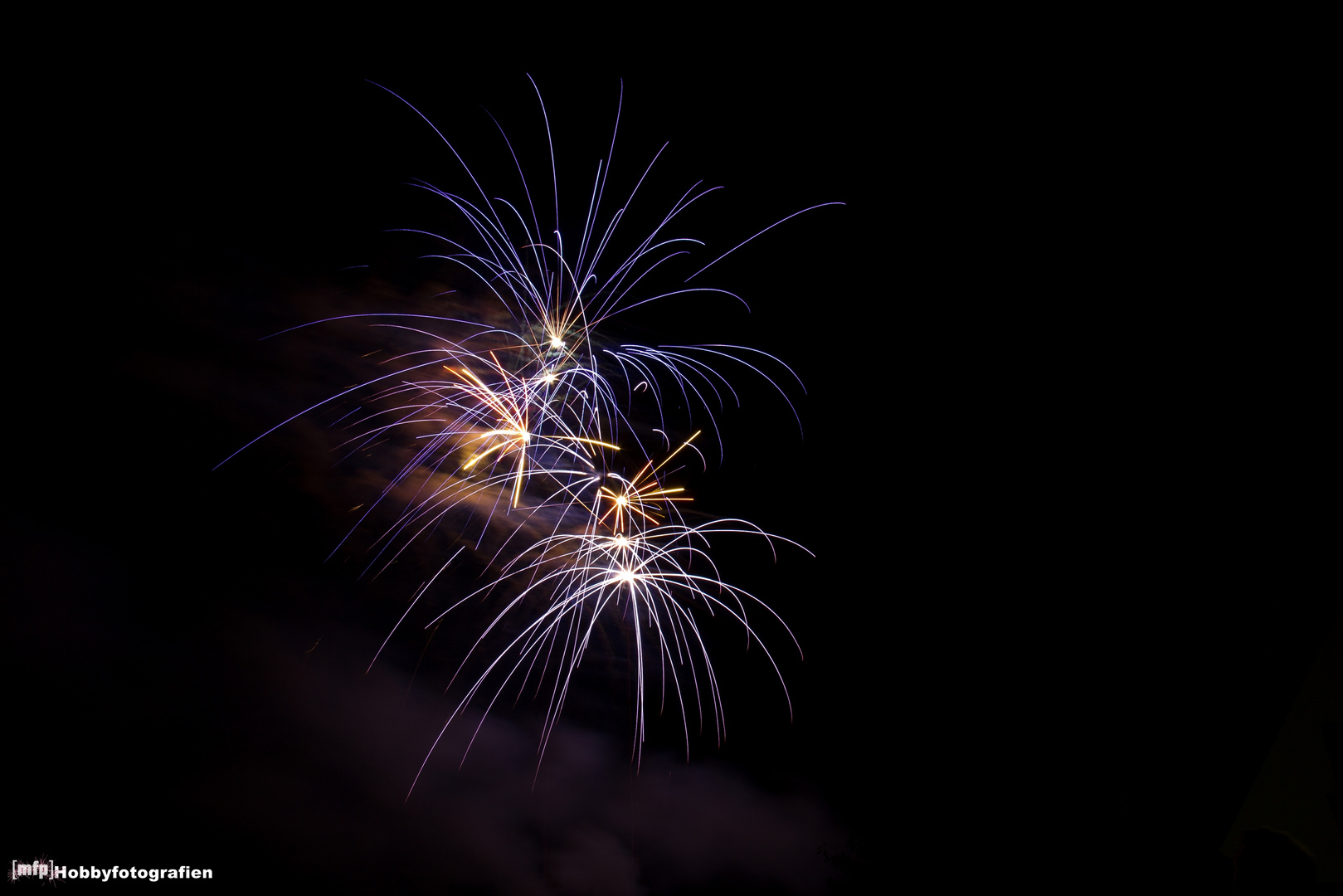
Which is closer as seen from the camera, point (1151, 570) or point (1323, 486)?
point (1323, 486)

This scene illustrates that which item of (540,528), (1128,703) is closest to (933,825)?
(1128,703)

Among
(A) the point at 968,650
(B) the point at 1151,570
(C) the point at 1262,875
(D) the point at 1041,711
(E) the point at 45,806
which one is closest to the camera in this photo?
(C) the point at 1262,875

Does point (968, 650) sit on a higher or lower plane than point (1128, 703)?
lower

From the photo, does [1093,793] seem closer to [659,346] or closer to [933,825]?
[933,825]

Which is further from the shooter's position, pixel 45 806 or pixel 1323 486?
pixel 45 806

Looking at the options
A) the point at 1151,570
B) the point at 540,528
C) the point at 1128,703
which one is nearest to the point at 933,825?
the point at 1128,703

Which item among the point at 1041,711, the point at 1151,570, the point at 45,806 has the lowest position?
the point at 45,806

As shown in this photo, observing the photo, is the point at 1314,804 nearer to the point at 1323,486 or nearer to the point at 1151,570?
the point at 1151,570

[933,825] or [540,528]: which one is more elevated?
[540,528]

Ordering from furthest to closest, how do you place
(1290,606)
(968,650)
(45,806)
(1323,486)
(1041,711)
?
(45,806) → (968,650) → (1041,711) → (1290,606) → (1323,486)
